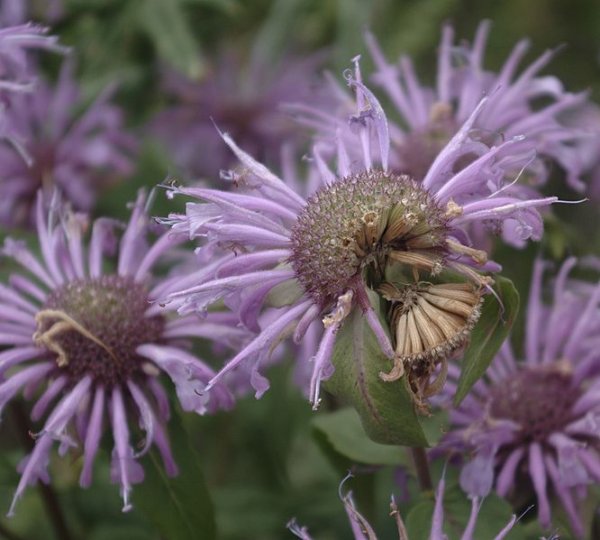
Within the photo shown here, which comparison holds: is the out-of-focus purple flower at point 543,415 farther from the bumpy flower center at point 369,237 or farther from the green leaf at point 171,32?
the green leaf at point 171,32

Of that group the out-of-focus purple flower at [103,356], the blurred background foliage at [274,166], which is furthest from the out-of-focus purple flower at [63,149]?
the out-of-focus purple flower at [103,356]

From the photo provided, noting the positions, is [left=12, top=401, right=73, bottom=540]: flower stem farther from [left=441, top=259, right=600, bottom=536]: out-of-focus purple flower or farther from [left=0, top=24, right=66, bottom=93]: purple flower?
[left=441, top=259, right=600, bottom=536]: out-of-focus purple flower

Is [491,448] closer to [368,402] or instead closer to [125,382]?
[368,402]

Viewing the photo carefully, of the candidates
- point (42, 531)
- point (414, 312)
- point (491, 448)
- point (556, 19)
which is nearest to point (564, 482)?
→ point (491, 448)

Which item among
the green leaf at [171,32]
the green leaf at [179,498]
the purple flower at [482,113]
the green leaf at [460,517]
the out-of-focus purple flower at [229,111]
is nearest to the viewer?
the green leaf at [460,517]

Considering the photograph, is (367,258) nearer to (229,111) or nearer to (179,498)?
(179,498)
